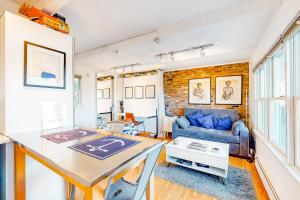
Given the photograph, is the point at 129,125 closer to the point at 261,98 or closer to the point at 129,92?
the point at 261,98

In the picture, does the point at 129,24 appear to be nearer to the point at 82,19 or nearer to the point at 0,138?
the point at 82,19

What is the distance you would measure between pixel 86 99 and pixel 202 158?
3.84 metres

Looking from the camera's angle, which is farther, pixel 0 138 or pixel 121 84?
pixel 121 84

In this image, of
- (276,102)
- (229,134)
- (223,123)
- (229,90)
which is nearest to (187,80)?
(229,90)

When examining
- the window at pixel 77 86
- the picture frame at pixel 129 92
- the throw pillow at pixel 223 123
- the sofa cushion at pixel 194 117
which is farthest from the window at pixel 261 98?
the window at pixel 77 86

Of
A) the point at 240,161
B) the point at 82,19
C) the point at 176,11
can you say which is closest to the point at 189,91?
the point at 240,161

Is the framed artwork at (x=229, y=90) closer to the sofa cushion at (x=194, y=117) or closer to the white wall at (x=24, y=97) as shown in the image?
the sofa cushion at (x=194, y=117)

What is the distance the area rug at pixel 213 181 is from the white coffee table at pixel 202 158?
127 mm

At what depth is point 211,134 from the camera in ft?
11.0

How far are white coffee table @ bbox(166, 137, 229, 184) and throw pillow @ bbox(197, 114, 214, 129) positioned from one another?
49.5 inches

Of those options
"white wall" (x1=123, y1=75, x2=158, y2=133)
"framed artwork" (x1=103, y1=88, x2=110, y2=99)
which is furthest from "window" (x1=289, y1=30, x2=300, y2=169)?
"framed artwork" (x1=103, y1=88, x2=110, y2=99)

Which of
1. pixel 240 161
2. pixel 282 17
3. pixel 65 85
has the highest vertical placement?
pixel 282 17

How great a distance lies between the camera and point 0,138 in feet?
3.61

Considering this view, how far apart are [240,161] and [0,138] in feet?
Answer: 12.0
